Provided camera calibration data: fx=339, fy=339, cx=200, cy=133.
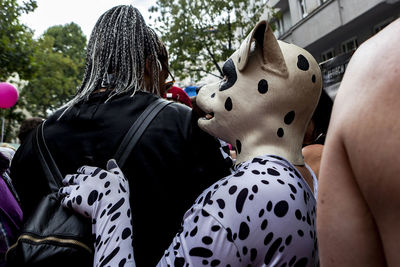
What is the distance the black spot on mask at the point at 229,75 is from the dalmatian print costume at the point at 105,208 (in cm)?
55

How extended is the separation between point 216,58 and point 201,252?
1397cm

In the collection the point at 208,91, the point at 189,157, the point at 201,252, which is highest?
the point at 208,91

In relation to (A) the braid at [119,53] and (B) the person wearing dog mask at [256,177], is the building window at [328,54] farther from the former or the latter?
(B) the person wearing dog mask at [256,177]

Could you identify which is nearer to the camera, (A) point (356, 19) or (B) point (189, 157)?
(B) point (189, 157)

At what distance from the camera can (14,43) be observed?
7922 mm

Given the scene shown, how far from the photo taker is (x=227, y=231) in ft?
3.40

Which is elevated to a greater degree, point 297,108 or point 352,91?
point 352,91

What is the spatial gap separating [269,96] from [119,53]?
76cm

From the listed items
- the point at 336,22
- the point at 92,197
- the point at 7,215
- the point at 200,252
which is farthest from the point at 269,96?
the point at 336,22

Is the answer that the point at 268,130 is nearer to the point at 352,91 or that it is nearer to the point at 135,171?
the point at 135,171

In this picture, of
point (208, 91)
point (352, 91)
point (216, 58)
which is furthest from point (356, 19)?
point (352, 91)

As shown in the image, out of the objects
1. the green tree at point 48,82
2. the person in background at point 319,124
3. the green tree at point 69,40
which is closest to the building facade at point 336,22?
the person in background at point 319,124

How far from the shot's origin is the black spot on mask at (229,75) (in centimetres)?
139

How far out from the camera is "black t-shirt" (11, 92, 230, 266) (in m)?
1.38
